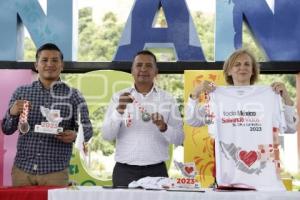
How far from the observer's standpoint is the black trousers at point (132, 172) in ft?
11.3

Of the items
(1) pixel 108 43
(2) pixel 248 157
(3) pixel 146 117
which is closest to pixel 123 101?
(3) pixel 146 117

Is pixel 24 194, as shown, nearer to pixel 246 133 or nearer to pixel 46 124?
pixel 46 124

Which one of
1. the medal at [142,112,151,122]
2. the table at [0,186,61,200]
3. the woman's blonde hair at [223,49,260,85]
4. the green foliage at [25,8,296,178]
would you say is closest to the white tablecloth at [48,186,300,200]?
the table at [0,186,61,200]

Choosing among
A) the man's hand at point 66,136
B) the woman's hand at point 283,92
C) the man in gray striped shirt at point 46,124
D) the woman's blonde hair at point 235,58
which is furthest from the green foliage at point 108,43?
the woman's hand at point 283,92

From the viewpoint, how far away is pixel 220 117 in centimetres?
333

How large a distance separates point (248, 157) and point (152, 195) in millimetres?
757

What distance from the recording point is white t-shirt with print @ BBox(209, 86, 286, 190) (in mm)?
3102

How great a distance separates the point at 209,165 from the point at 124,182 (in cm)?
203

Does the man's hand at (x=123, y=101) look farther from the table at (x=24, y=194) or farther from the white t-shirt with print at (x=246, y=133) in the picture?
the table at (x=24, y=194)

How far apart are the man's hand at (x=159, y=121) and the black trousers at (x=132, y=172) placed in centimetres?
25

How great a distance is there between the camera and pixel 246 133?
10.6 ft

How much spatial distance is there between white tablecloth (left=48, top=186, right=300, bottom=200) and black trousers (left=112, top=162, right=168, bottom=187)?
2.42ft

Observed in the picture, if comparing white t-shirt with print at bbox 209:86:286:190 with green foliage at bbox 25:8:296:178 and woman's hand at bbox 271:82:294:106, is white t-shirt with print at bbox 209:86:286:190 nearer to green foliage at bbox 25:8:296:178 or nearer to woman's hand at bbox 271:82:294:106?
woman's hand at bbox 271:82:294:106

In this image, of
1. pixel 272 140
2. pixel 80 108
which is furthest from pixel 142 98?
→ pixel 272 140
